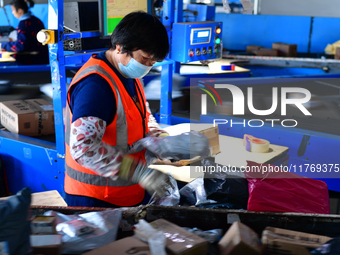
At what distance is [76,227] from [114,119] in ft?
1.62

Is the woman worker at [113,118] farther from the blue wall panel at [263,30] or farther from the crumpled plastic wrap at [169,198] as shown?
the blue wall panel at [263,30]

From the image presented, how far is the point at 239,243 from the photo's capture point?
1.11 m

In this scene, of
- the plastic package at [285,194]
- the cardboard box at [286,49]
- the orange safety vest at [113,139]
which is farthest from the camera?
the cardboard box at [286,49]

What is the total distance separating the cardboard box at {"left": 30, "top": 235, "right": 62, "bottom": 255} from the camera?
110 centimetres

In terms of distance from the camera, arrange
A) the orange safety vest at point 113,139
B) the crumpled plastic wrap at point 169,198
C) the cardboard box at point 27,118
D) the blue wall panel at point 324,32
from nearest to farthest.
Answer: the orange safety vest at point 113,139 → the crumpled plastic wrap at point 169,198 → the cardboard box at point 27,118 → the blue wall panel at point 324,32

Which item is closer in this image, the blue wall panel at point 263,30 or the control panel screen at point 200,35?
the control panel screen at point 200,35

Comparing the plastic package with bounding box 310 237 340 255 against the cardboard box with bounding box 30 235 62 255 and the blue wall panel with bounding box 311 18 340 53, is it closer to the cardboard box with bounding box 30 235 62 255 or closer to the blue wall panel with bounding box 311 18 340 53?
the cardboard box with bounding box 30 235 62 255

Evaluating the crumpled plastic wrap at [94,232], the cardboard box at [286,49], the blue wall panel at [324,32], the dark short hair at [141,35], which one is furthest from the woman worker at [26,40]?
the blue wall panel at [324,32]

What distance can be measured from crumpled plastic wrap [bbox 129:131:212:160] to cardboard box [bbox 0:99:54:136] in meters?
1.91

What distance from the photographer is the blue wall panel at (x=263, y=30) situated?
7.45 metres

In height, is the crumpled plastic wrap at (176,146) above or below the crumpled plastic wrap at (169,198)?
above

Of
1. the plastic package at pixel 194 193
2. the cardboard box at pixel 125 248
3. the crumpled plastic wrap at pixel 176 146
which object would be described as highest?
the crumpled plastic wrap at pixel 176 146

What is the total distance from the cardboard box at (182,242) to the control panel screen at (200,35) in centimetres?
219

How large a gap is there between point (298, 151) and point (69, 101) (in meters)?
2.45
